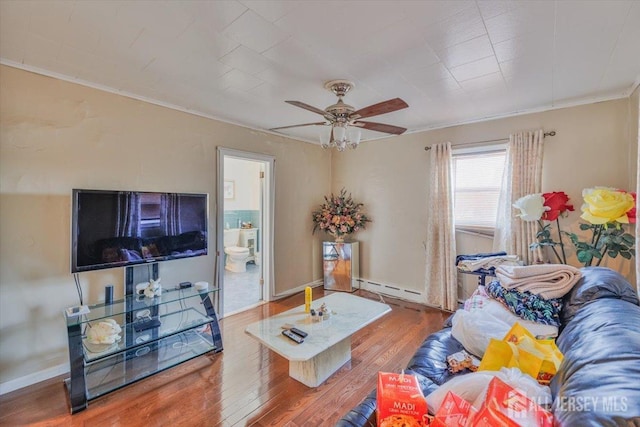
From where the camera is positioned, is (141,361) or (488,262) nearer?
(141,361)

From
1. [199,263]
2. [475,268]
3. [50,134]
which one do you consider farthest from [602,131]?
[50,134]

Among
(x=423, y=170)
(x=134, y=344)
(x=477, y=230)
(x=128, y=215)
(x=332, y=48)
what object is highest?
(x=332, y=48)

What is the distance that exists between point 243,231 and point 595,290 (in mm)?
5600

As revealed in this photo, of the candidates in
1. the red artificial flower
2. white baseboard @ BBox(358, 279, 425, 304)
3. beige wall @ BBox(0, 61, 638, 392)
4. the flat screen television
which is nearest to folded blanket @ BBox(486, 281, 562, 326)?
the red artificial flower

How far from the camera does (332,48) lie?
1849 mm

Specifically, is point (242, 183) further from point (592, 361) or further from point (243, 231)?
point (592, 361)

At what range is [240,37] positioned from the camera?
1734 mm

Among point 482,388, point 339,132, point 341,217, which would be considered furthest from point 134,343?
point 341,217

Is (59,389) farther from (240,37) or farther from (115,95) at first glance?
(240,37)

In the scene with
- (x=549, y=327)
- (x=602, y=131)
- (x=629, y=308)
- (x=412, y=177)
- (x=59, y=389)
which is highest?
(x=602, y=131)

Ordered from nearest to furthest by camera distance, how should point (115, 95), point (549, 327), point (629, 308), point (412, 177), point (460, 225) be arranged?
point (629, 308)
point (549, 327)
point (115, 95)
point (460, 225)
point (412, 177)

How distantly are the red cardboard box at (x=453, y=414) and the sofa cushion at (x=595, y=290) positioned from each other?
4.00ft

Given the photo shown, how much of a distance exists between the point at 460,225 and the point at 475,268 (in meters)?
1.00

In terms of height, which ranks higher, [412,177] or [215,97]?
[215,97]
